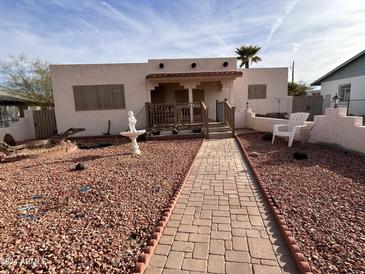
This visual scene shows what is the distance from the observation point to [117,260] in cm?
207

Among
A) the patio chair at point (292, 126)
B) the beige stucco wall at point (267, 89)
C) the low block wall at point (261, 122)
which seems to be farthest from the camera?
the beige stucco wall at point (267, 89)

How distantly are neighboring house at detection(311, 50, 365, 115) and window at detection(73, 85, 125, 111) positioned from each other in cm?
1578

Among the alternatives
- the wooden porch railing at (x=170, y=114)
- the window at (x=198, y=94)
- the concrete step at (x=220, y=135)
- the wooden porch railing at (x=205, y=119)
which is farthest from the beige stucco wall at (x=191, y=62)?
the concrete step at (x=220, y=135)

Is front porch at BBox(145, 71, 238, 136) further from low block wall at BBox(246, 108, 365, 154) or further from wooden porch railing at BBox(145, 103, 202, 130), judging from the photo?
low block wall at BBox(246, 108, 365, 154)

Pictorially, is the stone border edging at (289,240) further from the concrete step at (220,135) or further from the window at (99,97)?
the window at (99,97)

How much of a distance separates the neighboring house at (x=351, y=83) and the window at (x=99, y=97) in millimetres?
15780

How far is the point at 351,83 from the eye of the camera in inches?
571

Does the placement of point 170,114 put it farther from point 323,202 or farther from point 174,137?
point 323,202

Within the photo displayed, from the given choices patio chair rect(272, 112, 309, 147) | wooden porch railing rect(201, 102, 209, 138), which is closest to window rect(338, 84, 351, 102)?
patio chair rect(272, 112, 309, 147)

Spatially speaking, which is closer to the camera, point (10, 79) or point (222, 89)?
point (222, 89)

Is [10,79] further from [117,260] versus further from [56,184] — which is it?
[117,260]

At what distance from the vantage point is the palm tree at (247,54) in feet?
70.1

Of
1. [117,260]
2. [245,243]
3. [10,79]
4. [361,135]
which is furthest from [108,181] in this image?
[10,79]

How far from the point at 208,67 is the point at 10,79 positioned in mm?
18540
